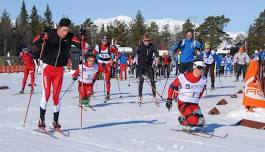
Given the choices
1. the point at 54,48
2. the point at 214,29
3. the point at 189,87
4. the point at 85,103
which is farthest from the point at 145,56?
the point at 214,29

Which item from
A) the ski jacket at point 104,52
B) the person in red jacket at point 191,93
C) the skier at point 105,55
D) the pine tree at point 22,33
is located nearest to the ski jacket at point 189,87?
the person in red jacket at point 191,93

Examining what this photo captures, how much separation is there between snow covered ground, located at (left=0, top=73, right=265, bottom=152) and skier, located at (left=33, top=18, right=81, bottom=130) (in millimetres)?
565

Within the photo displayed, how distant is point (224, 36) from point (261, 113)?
8754cm

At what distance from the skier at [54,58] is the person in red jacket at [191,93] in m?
2.15

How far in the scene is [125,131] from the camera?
9047 millimetres

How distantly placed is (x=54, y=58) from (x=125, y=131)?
1.94 metres

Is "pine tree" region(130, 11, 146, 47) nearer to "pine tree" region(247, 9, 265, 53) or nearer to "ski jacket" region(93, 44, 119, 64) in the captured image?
"pine tree" region(247, 9, 265, 53)

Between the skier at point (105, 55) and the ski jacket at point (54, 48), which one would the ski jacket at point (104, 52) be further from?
the ski jacket at point (54, 48)

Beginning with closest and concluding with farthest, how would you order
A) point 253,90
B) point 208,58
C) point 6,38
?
point 253,90, point 208,58, point 6,38

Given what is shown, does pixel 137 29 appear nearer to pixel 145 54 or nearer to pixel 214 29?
pixel 214 29

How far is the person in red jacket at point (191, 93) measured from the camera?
29.7 ft

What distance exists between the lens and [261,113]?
12.1 metres

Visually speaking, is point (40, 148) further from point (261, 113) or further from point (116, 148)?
point (261, 113)

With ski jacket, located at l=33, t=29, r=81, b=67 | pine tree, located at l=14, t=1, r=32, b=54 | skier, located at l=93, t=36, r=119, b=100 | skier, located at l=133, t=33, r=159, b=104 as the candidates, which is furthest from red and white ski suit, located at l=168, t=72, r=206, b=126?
pine tree, located at l=14, t=1, r=32, b=54
